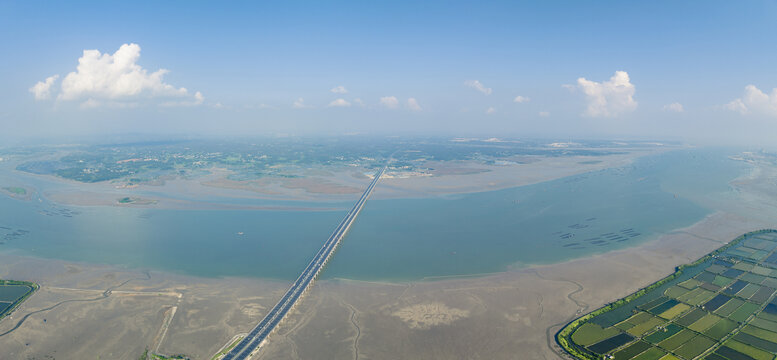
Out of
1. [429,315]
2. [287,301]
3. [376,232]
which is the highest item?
[376,232]

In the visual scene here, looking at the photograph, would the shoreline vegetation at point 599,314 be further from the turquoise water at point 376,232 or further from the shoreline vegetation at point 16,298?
the shoreline vegetation at point 16,298

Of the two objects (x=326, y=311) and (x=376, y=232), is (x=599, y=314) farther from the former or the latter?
(x=376, y=232)

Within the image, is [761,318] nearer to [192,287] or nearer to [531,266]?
[531,266]

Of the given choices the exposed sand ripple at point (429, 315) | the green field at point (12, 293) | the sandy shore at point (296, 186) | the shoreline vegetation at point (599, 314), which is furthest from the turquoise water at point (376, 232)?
the shoreline vegetation at point (599, 314)

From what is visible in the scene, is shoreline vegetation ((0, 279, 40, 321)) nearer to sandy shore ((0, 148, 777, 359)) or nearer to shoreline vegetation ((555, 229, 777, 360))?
sandy shore ((0, 148, 777, 359))

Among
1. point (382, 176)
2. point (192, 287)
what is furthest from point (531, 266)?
point (382, 176)

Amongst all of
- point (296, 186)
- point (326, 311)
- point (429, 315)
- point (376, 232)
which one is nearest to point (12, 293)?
point (326, 311)
